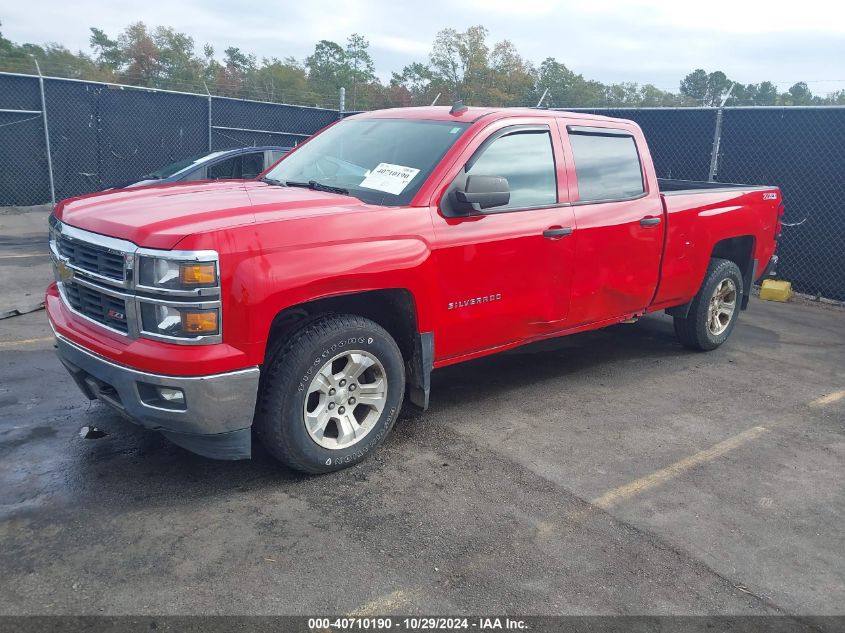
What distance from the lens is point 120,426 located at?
4.37 m

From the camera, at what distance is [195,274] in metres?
3.21

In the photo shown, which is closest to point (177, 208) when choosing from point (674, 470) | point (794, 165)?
point (674, 470)

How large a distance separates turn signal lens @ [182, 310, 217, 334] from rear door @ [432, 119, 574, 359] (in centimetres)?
136

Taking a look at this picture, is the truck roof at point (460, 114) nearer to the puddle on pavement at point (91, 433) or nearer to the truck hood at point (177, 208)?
the truck hood at point (177, 208)

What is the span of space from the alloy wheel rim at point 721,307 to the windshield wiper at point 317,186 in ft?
12.1

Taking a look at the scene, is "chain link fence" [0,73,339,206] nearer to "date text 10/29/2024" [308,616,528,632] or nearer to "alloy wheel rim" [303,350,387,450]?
"alloy wheel rim" [303,350,387,450]

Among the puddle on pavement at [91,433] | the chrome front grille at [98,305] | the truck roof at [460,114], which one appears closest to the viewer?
the chrome front grille at [98,305]

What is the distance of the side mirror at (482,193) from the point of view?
406cm

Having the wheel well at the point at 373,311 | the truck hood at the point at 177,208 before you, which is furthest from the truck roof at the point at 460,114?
the wheel well at the point at 373,311

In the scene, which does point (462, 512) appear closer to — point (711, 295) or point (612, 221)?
point (612, 221)

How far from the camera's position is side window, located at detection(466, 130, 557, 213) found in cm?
446

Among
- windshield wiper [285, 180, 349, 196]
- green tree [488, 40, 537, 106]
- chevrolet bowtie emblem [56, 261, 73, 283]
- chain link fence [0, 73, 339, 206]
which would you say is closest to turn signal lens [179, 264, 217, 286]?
chevrolet bowtie emblem [56, 261, 73, 283]

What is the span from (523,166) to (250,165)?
6.05m

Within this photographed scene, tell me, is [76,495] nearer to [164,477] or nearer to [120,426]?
[164,477]
